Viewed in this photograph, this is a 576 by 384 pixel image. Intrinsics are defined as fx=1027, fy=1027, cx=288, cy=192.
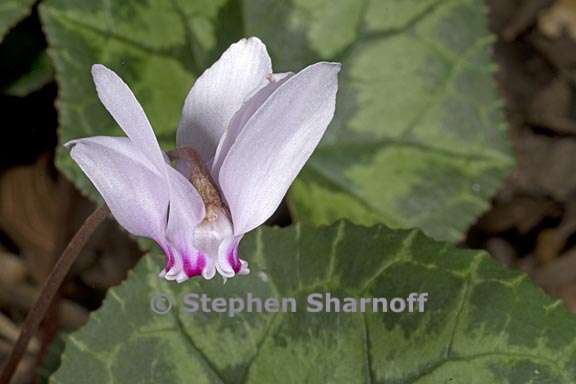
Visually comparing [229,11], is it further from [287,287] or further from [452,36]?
[287,287]

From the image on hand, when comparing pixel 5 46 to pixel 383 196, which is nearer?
pixel 383 196

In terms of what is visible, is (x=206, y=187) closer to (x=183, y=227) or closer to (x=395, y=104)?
(x=183, y=227)

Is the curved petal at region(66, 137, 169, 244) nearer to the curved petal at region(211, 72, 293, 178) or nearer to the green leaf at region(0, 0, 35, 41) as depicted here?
the curved petal at region(211, 72, 293, 178)

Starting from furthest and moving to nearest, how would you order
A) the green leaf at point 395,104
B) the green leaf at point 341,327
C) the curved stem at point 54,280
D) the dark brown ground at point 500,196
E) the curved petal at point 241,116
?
the dark brown ground at point 500,196
the green leaf at point 395,104
the green leaf at point 341,327
the curved stem at point 54,280
the curved petal at point 241,116

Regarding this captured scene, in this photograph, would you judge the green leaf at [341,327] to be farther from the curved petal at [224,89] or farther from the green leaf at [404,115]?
the green leaf at [404,115]

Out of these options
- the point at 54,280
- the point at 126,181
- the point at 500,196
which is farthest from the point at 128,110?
the point at 500,196

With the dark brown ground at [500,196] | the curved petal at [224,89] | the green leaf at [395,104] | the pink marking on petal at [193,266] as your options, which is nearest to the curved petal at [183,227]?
the pink marking on petal at [193,266]

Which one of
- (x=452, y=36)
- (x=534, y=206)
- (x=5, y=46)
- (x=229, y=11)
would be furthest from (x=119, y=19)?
(x=534, y=206)
